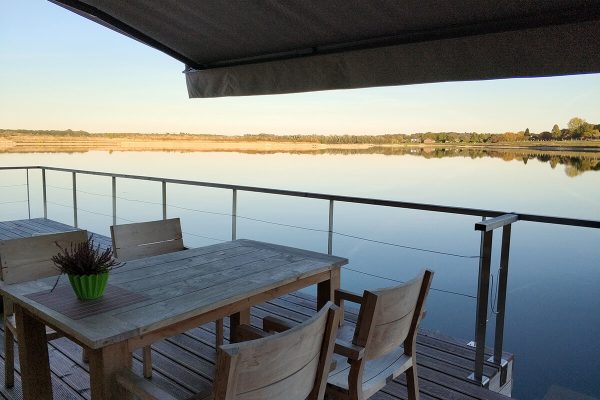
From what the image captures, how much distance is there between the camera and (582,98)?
35.9 feet

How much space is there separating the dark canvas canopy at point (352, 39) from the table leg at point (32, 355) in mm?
1852

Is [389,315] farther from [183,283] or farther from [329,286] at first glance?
[183,283]

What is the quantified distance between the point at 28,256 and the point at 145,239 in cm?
62

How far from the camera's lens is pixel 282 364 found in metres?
1.11

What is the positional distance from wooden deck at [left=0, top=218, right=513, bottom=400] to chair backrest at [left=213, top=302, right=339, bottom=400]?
114 centimetres

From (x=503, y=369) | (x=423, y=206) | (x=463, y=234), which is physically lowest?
(x=463, y=234)

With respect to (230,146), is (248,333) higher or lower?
lower

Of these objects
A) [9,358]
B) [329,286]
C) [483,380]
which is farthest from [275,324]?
[9,358]

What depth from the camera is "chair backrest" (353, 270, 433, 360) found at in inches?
57.8

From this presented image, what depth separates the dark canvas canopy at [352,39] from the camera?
183 centimetres

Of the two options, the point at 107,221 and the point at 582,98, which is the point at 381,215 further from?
the point at 107,221

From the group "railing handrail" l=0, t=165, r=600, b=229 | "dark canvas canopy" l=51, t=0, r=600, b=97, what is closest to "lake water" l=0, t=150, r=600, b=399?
"railing handrail" l=0, t=165, r=600, b=229

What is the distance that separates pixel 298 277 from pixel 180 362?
1025 millimetres

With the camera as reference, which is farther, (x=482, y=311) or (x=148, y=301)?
(x=482, y=311)
